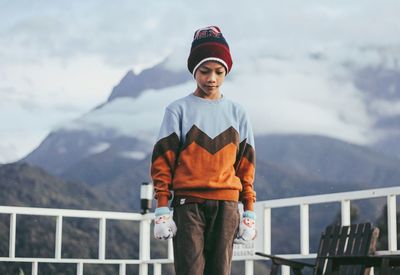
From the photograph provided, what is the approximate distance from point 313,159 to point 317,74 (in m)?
9.21

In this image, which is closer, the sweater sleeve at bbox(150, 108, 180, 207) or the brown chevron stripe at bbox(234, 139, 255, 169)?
the sweater sleeve at bbox(150, 108, 180, 207)

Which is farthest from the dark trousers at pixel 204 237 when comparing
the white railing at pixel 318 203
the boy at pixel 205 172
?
the white railing at pixel 318 203

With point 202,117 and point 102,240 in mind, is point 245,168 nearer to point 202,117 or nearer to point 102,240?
point 202,117

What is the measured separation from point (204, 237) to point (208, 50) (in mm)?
610

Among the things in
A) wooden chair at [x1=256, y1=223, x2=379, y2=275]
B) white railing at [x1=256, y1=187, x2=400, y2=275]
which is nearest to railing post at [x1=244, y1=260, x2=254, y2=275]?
white railing at [x1=256, y1=187, x2=400, y2=275]

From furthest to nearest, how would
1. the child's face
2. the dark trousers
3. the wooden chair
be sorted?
the wooden chair → the child's face → the dark trousers

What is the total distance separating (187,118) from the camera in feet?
9.99

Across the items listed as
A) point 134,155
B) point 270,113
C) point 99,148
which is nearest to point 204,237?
point 134,155

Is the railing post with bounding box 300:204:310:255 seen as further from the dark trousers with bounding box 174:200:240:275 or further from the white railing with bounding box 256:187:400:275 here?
the dark trousers with bounding box 174:200:240:275

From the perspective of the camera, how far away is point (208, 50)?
3.10m

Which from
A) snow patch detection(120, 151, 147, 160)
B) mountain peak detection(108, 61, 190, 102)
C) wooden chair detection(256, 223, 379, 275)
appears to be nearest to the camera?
wooden chair detection(256, 223, 379, 275)

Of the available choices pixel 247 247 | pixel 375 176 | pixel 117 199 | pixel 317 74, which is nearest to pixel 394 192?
pixel 247 247

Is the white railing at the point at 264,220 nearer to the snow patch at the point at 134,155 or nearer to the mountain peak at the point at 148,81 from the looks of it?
the snow patch at the point at 134,155

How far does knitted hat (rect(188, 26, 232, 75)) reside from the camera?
Answer: 3090mm
